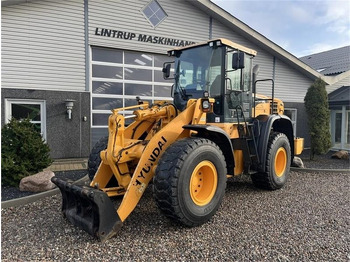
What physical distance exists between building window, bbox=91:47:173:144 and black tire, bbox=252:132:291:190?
528 centimetres

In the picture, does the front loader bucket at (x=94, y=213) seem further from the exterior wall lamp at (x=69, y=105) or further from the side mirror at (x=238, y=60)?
the exterior wall lamp at (x=69, y=105)

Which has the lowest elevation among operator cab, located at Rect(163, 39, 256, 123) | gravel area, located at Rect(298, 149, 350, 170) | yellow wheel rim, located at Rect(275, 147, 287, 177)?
gravel area, located at Rect(298, 149, 350, 170)

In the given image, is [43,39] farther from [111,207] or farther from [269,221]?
[269,221]

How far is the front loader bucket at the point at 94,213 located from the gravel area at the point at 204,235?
146mm

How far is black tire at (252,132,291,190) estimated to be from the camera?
5531mm

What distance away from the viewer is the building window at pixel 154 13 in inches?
377

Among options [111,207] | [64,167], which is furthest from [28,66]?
Answer: [111,207]

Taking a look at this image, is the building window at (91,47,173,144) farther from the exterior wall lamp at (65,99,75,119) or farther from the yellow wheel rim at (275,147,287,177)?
the yellow wheel rim at (275,147,287,177)

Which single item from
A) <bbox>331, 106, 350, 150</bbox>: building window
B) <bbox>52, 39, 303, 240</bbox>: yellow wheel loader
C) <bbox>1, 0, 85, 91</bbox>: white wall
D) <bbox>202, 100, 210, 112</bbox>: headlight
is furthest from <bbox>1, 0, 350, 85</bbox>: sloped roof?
<bbox>202, 100, 210, 112</bbox>: headlight

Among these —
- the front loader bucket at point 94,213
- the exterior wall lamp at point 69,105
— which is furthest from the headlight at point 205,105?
the exterior wall lamp at point 69,105

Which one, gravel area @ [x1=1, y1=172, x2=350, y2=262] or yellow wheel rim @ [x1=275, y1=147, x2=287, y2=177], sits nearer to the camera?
gravel area @ [x1=1, y1=172, x2=350, y2=262]

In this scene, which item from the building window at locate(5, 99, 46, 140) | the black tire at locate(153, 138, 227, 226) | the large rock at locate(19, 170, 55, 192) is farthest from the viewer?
the building window at locate(5, 99, 46, 140)

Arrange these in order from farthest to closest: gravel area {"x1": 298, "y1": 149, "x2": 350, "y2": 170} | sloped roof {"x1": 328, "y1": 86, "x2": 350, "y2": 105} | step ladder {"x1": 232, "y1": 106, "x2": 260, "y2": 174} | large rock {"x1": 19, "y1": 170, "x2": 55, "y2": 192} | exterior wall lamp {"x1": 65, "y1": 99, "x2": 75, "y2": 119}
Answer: sloped roof {"x1": 328, "y1": 86, "x2": 350, "y2": 105}
gravel area {"x1": 298, "y1": 149, "x2": 350, "y2": 170}
exterior wall lamp {"x1": 65, "y1": 99, "x2": 75, "y2": 119}
large rock {"x1": 19, "y1": 170, "x2": 55, "y2": 192}
step ladder {"x1": 232, "y1": 106, "x2": 260, "y2": 174}

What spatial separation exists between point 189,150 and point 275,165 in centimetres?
305
